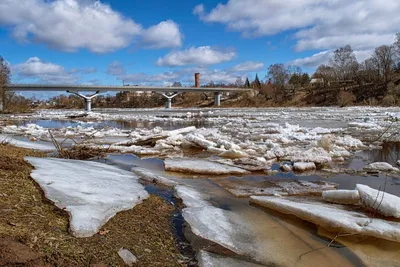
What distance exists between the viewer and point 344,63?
3135 inches

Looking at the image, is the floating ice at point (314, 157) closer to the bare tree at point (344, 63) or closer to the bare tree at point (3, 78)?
the bare tree at point (3, 78)

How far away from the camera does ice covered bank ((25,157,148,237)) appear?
344cm

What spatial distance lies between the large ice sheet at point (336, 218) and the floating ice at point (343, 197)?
23 cm

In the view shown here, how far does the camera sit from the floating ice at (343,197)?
4883 millimetres

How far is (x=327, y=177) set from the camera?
6914 millimetres

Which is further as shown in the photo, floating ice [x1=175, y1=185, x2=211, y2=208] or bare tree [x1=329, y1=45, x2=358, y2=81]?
bare tree [x1=329, y1=45, x2=358, y2=81]

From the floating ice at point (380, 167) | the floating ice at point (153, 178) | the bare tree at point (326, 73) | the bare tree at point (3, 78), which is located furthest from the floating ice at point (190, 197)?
the bare tree at point (326, 73)

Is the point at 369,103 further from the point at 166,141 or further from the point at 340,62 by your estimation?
the point at 166,141

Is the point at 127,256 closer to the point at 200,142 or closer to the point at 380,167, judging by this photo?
the point at 380,167

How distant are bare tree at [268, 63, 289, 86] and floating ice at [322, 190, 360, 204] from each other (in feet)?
297

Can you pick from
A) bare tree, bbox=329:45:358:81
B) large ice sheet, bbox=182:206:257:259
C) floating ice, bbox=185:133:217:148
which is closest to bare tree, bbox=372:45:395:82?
bare tree, bbox=329:45:358:81

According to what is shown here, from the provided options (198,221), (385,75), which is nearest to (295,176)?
(198,221)

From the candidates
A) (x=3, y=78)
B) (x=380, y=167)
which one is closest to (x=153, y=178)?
(x=380, y=167)

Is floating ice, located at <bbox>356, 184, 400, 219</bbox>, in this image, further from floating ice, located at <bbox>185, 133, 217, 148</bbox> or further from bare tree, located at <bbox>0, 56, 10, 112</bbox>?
bare tree, located at <bbox>0, 56, 10, 112</bbox>
